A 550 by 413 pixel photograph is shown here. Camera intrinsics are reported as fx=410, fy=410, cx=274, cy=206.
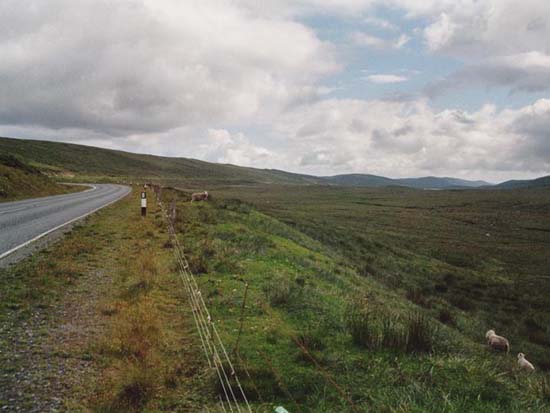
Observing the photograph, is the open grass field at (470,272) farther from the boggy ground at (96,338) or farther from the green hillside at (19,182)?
the green hillside at (19,182)

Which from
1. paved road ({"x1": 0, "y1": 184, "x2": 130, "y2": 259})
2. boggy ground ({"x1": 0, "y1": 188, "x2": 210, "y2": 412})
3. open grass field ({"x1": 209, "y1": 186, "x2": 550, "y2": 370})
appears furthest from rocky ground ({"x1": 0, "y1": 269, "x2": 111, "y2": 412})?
open grass field ({"x1": 209, "y1": 186, "x2": 550, "y2": 370})

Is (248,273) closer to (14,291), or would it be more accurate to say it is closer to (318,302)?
(318,302)

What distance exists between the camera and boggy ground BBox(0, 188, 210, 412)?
4.55 meters

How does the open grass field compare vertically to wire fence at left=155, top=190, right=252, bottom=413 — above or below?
below

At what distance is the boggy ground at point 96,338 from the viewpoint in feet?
14.9

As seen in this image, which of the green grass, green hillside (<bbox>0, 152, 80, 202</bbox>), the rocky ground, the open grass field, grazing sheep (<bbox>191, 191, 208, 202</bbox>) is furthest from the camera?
grazing sheep (<bbox>191, 191, 208, 202</bbox>)

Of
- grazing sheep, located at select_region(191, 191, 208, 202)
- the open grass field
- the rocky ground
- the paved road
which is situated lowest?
the open grass field

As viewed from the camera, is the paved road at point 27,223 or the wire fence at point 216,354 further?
the paved road at point 27,223

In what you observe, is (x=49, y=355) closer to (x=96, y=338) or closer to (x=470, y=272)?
(x=96, y=338)

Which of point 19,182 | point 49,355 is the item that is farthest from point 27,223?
point 19,182

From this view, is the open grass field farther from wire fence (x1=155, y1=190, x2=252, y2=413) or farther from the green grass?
wire fence (x1=155, y1=190, x2=252, y2=413)

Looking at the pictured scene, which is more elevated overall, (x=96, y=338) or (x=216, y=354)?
(x=216, y=354)

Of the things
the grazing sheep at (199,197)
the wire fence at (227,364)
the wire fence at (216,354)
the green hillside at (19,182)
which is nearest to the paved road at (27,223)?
the wire fence at (216,354)

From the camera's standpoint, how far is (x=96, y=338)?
239 inches
